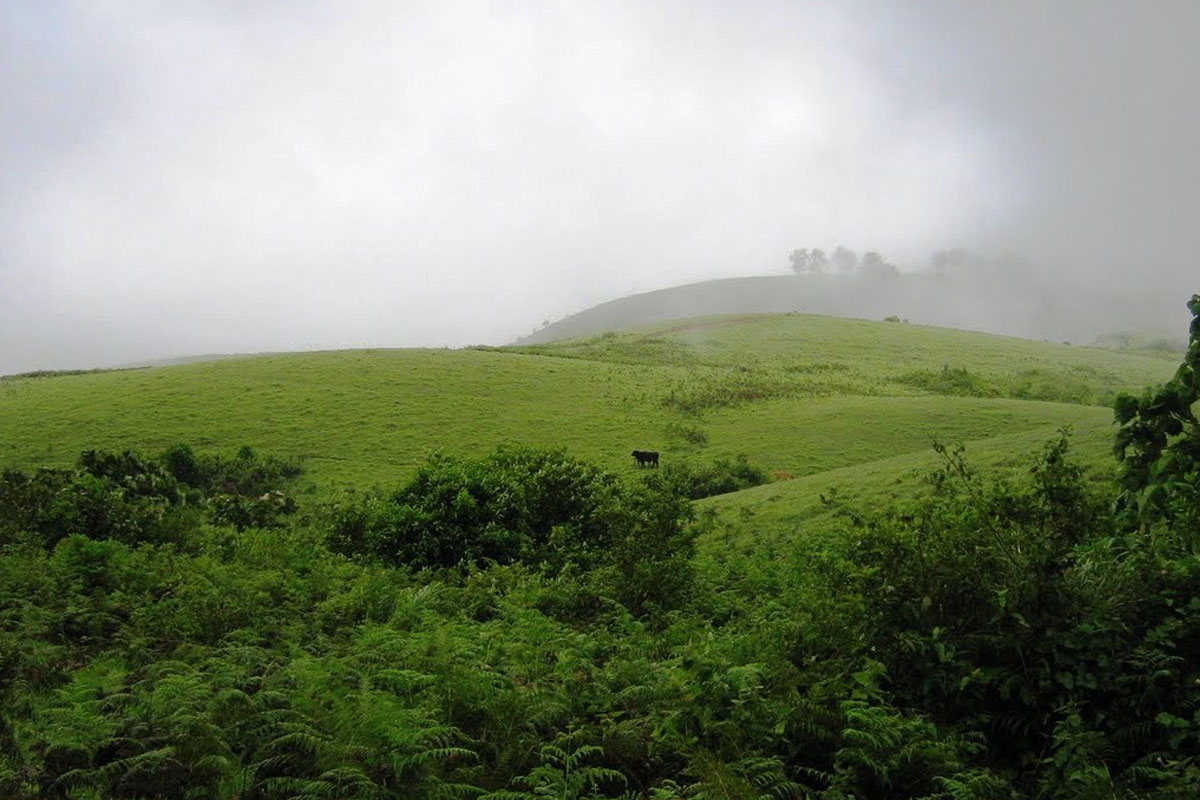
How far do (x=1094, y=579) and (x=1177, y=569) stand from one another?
66cm

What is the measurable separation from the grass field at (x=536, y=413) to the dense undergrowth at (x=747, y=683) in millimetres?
16212

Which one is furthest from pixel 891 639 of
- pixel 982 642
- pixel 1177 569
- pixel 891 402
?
pixel 891 402

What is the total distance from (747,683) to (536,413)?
4245cm

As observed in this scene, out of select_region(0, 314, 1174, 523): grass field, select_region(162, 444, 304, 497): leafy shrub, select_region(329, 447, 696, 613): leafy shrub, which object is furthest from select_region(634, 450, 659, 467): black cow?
select_region(329, 447, 696, 613): leafy shrub

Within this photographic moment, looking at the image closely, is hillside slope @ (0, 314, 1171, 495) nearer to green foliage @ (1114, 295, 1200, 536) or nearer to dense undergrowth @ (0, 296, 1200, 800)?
dense undergrowth @ (0, 296, 1200, 800)

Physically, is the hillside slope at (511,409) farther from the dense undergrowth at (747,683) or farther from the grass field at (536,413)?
the dense undergrowth at (747,683)

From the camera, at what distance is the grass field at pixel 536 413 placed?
39719 millimetres

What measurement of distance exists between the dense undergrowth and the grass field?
53.2 ft

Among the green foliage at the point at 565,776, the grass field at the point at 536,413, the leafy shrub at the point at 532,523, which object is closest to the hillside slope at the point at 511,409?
the grass field at the point at 536,413

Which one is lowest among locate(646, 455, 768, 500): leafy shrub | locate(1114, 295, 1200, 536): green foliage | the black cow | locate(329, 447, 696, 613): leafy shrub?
locate(646, 455, 768, 500): leafy shrub

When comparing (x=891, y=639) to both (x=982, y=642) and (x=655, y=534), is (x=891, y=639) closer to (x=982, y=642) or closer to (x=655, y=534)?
(x=982, y=642)

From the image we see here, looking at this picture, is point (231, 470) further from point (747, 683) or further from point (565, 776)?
point (565, 776)

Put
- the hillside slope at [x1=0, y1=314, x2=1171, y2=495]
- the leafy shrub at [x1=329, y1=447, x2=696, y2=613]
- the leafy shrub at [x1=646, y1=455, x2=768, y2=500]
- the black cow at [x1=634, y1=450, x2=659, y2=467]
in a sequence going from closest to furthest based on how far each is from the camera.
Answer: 1. the leafy shrub at [x1=329, y1=447, x2=696, y2=613]
2. the leafy shrub at [x1=646, y1=455, x2=768, y2=500]
3. the black cow at [x1=634, y1=450, x2=659, y2=467]
4. the hillside slope at [x1=0, y1=314, x2=1171, y2=495]

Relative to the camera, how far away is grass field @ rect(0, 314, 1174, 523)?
130ft
